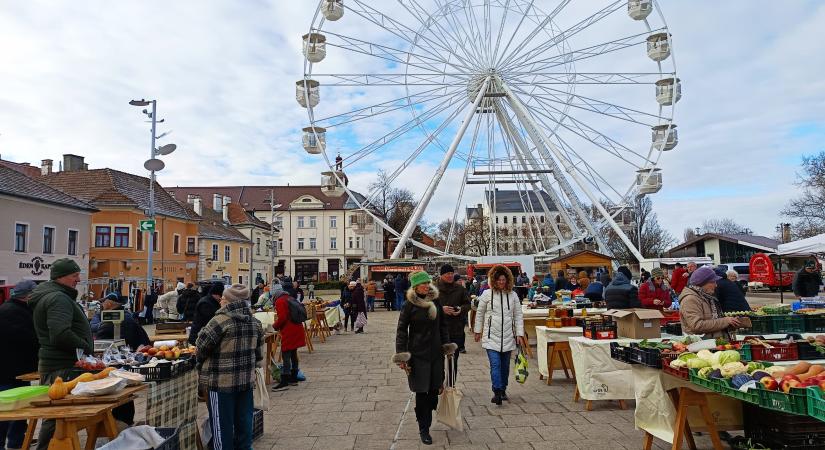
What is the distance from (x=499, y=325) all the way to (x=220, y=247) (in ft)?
156

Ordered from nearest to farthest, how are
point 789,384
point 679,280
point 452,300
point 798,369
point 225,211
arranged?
point 789,384, point 798,369, point 452,300, point 679,280, point 225,211

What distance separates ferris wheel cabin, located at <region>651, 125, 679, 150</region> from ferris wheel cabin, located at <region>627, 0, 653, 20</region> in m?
4.20

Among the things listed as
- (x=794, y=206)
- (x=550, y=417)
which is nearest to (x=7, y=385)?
(x=550, y=417)

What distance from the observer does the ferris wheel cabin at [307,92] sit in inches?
897

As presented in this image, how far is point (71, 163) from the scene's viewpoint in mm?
41938

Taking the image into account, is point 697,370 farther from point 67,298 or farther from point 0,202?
point 0,202

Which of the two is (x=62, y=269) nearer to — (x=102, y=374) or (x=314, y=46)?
(x=102, y=374)

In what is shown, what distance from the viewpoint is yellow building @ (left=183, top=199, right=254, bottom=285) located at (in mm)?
48375

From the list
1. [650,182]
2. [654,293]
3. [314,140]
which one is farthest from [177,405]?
[650,182]

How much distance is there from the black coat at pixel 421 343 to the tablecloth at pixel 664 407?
192cm

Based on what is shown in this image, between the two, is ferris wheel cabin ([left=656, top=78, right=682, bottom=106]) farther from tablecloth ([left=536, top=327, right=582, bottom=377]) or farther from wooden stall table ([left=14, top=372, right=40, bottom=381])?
wooden stall table ([left=14, top=372, right=40, bottom=381])

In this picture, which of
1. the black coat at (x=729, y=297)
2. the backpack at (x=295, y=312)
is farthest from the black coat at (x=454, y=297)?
the black coat at (x=729, y=297)

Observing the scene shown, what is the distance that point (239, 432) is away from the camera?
17.5 ft

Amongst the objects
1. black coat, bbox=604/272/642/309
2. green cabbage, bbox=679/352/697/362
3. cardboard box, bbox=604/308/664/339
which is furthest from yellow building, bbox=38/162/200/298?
green cabbage, bbox=679/352/697/362
